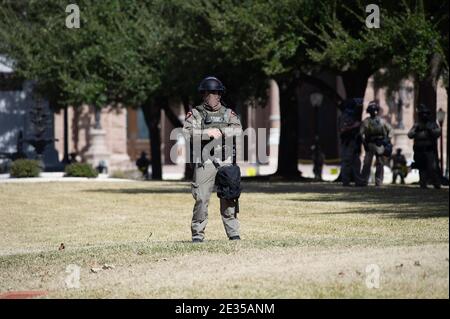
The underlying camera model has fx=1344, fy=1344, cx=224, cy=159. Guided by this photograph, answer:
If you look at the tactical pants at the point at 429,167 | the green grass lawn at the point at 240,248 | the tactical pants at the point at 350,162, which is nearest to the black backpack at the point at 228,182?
the green grass lawn at the point at 240,248

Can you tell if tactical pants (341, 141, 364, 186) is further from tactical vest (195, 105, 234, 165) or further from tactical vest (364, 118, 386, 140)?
tactical vest (195, 105, 234, 165)

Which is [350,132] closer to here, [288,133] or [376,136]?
[376,136]

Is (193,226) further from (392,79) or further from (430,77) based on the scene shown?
(392,79)

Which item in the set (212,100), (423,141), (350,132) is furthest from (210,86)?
(350,132)

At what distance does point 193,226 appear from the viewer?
52.4 ft

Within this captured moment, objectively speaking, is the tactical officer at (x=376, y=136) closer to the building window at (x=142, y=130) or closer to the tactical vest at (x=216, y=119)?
the tactical vest at (x=216, y=119)

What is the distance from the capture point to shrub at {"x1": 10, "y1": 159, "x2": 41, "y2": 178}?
41.6 meters

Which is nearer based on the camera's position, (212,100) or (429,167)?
(212,100)

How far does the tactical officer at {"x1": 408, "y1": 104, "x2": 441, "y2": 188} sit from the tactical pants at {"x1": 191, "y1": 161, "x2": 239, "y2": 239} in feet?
48.3

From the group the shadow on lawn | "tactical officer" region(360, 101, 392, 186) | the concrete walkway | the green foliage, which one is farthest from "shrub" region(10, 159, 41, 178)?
"tactical officer" region(360, 101, 392, 186)

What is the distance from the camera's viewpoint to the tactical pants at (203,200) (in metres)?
15.7

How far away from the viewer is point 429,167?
103 ft

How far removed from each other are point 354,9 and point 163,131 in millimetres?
46547

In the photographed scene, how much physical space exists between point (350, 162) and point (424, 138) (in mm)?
2696
